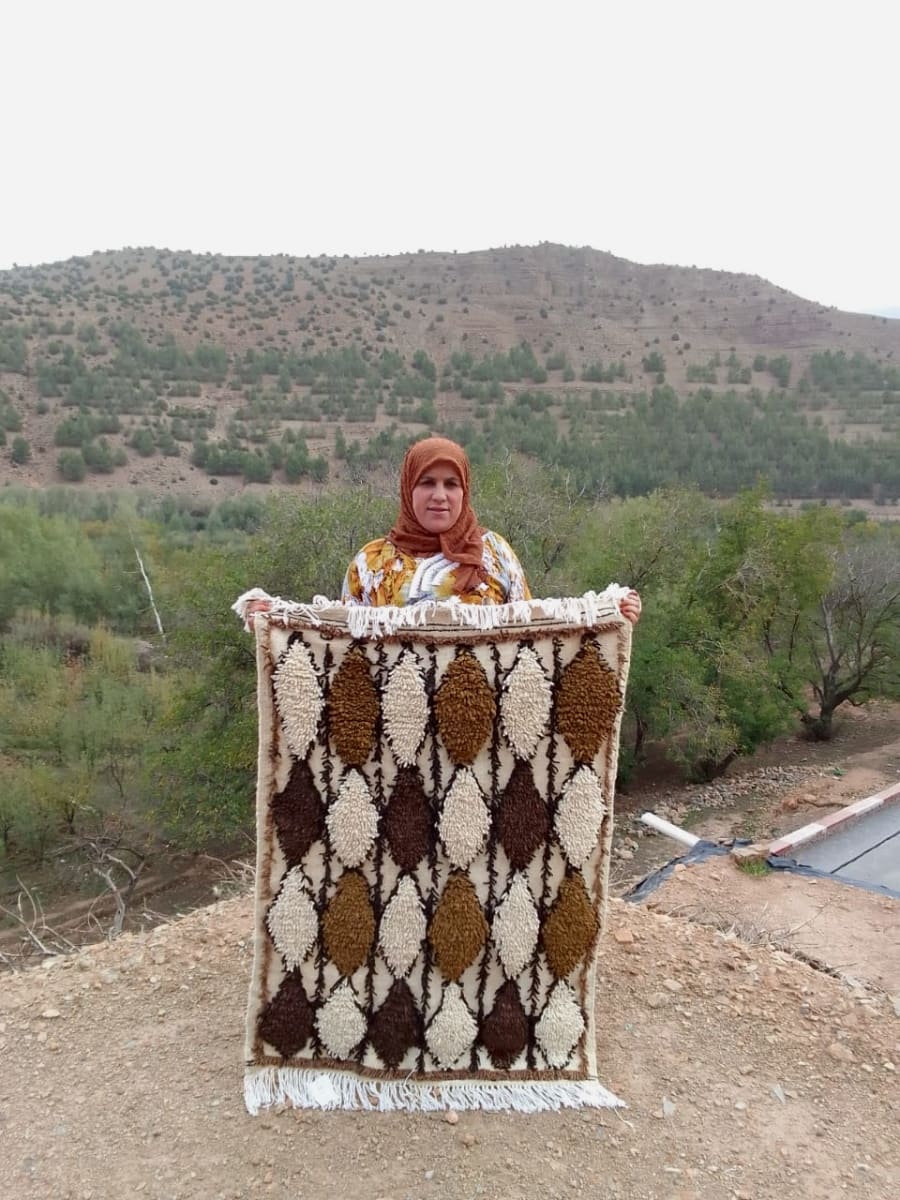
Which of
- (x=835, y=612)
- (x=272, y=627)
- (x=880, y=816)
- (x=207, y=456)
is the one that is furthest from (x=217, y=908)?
(x=207, y=456)

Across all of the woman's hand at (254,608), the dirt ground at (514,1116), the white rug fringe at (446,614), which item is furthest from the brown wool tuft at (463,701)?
the dirt ground at (514,1116)

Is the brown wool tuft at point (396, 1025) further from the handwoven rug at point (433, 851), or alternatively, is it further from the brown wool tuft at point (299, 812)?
the brown wool tuft at point (299, 812)

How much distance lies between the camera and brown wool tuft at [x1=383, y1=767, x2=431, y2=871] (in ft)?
7.76

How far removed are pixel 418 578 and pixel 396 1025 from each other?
5.12ft

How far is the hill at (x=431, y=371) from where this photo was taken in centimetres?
2881

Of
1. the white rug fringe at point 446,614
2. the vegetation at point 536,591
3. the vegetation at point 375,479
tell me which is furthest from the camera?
the vegetation at point 375,479

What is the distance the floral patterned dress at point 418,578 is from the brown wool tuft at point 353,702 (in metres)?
0.29

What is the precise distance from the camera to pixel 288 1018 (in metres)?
2.51

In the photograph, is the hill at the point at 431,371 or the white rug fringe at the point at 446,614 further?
the hill at the point at 431,371

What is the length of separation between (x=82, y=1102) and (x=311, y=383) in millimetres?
36017

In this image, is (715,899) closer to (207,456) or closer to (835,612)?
(835,612)

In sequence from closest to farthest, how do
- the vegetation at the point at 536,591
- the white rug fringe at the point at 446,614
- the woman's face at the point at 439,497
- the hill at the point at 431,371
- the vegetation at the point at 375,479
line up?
the white rug fringe at the point at 446,614
the woman's face at the point at 439,497
the vegetation at the point at 536,591
the vegetation at the point at 375,479
the hill at the point at 431,371

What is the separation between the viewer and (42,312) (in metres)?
34.1

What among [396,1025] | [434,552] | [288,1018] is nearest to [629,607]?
[434,552]
